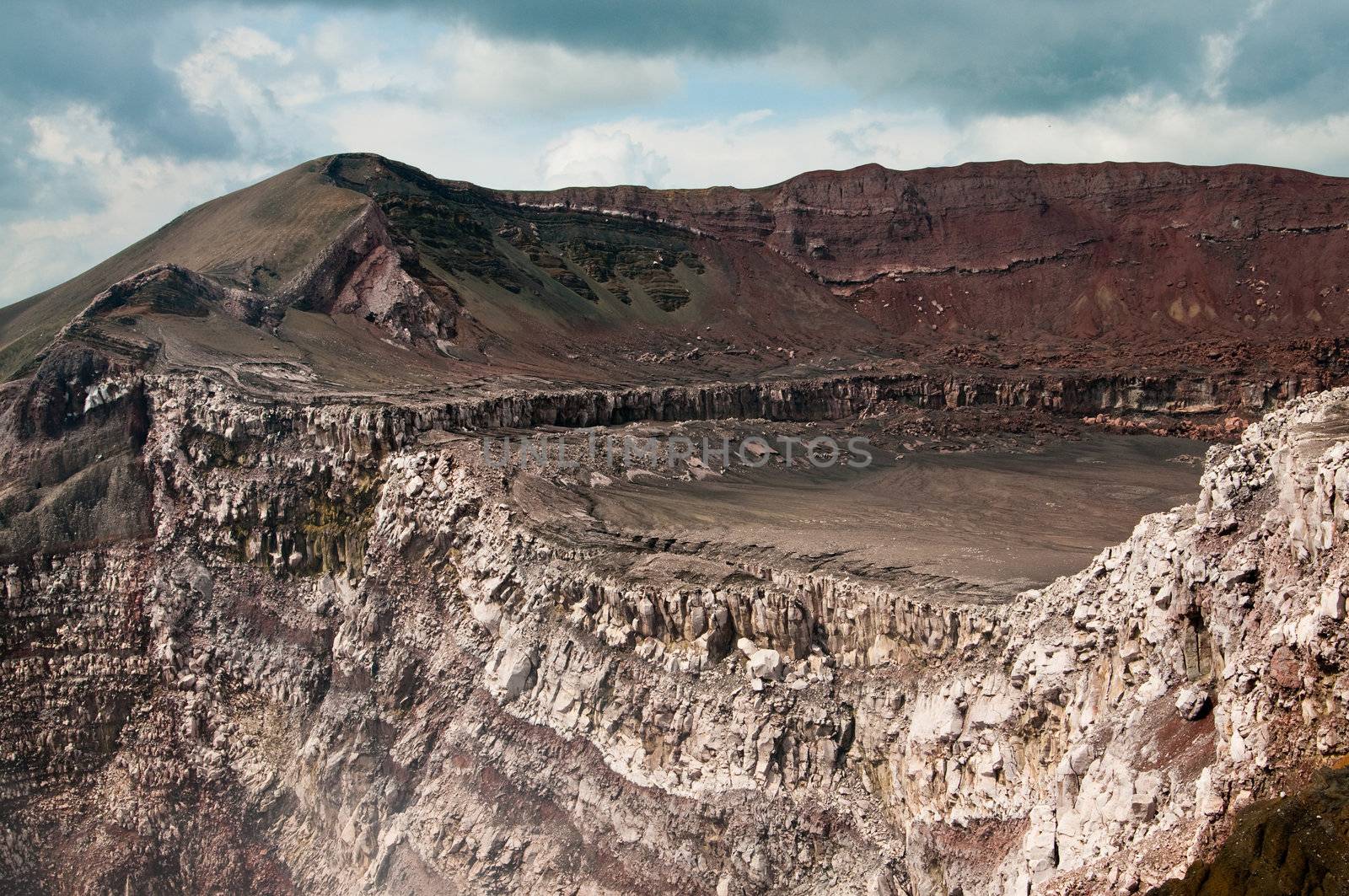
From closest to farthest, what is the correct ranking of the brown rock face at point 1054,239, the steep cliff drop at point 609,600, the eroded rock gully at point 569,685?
the eroded rock gully at point 569,685
the steep cliff drop at point 609,600
the brown rock face at point 1054,239

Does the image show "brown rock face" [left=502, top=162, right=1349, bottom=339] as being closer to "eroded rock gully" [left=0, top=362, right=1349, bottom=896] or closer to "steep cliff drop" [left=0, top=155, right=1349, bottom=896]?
"steep cliff drop" [left=0, top=155, right=1349, bottom=896]

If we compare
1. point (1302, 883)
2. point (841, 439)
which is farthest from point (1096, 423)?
point (1302, 883)

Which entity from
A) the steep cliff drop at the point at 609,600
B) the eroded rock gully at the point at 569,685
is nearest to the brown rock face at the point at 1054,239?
the steep cliff drop at the point at 609,600

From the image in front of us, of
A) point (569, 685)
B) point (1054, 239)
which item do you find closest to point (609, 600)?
point (569, 685)

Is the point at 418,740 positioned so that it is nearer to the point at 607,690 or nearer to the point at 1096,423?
the point at 607,690

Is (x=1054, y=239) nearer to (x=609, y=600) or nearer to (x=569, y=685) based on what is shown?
(x=609, y=600)

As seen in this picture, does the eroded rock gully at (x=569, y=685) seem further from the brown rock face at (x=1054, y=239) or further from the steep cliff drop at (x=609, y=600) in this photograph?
the brown rock face at (x=1054, y=239)
